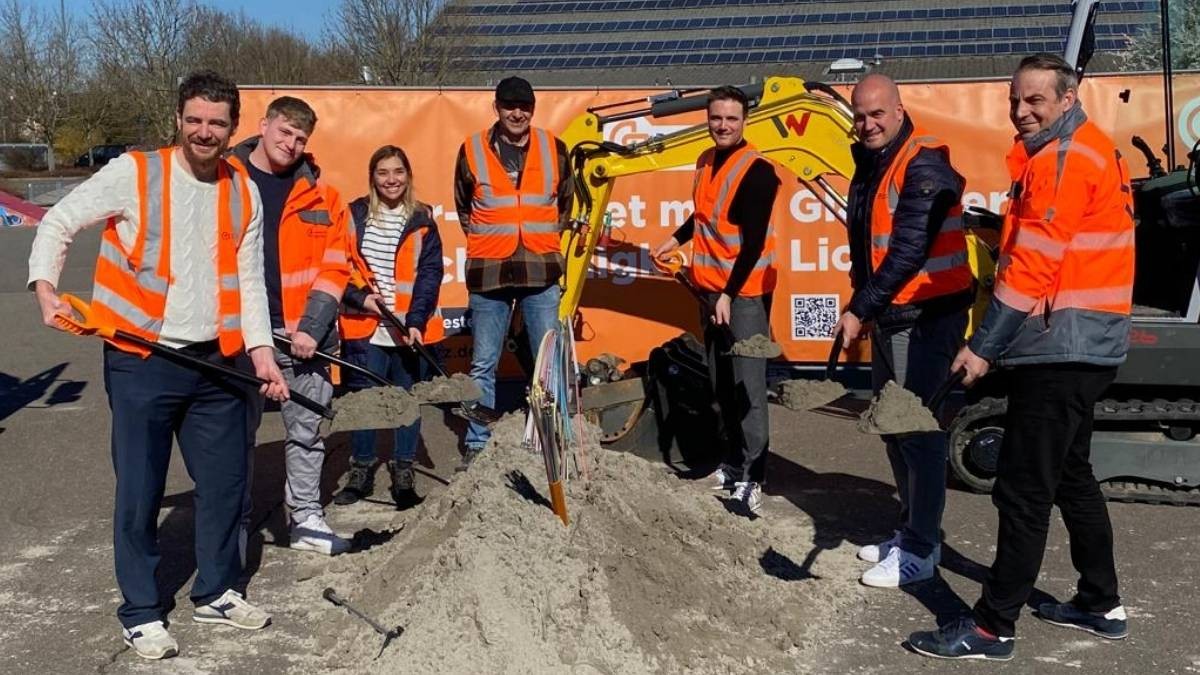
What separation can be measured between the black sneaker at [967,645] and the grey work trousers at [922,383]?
0.73 meters

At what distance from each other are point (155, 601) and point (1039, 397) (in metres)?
3.28

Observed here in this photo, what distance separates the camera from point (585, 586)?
4.30 meters

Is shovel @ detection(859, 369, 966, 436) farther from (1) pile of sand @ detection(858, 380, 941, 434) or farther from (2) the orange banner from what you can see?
(2) the orange banner

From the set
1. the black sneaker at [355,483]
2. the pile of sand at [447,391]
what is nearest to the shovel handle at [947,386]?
the pile of sand at [447,391]

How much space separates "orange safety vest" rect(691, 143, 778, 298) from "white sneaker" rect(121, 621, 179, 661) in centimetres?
306

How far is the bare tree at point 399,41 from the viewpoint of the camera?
27938 mm

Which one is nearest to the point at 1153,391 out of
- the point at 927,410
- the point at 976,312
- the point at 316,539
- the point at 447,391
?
the point at 976,312

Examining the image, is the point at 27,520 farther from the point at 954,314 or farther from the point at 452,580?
the point at 954,314

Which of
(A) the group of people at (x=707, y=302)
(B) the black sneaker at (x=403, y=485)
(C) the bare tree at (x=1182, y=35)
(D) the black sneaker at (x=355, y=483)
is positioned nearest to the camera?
(A) the group of people at (x=707, y=302)

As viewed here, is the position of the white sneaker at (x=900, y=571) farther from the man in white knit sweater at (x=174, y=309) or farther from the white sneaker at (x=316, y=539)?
the man in white knit sweater at (x=174, y=309)

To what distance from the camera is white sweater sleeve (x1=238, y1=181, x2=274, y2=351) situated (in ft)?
14.7

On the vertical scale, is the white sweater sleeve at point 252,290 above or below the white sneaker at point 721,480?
above

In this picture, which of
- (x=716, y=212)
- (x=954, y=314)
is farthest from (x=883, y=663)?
(x=716, y=212)

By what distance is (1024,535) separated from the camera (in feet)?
13.9
